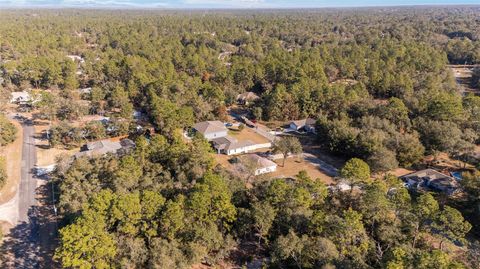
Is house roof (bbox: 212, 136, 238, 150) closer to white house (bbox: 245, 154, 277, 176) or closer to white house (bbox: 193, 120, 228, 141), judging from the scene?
white house (bbox: 193, 120, 228, 141)

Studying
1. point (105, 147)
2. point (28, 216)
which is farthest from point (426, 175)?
point (28, 216)

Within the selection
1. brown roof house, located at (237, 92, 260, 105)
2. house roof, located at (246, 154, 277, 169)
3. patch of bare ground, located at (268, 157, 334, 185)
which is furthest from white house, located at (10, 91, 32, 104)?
patch of bare ground, located at (268, 157, 334, 185)

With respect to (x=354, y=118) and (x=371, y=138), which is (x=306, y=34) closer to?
(x=354, y=118)

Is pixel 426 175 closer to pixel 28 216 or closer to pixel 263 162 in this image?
pixel 263 162

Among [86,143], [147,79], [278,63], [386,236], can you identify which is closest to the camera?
[386,236]

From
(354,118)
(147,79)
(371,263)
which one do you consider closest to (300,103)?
(354,118)

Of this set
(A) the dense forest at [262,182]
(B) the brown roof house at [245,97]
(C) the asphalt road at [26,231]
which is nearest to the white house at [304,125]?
(A) the dense forest at [262,182]

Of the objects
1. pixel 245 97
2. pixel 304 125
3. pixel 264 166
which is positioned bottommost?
pixel 264 166
